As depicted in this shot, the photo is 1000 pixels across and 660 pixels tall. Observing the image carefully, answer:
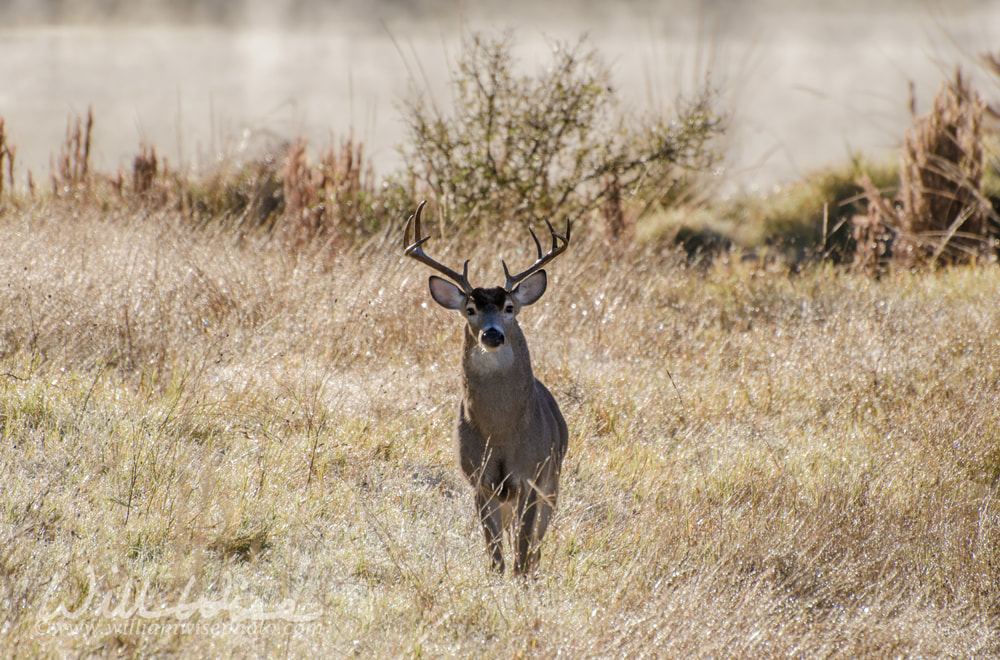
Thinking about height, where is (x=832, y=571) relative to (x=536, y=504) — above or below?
below

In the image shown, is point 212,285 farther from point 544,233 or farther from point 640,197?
point 640,197

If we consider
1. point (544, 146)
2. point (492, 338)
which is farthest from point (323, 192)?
point (492, 338)

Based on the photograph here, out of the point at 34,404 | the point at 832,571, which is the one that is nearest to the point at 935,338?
the point at 832,571

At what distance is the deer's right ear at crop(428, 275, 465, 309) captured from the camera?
179 inches

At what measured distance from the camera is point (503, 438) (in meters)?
4.20

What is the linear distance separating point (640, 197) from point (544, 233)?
1.64 meters

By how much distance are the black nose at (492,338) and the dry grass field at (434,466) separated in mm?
832

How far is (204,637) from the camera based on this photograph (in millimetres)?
3373

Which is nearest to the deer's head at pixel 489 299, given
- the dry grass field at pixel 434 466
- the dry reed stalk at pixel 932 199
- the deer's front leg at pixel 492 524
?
the deer's front leg at pixel 492 524

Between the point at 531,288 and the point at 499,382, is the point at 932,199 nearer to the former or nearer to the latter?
the point at 531,288

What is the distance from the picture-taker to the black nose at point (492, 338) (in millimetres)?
4004

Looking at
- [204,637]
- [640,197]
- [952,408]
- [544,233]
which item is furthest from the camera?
[640,197]

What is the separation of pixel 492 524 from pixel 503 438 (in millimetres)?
373

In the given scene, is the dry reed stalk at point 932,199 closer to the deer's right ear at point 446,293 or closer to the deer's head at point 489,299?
the deer's head at point 489,299
